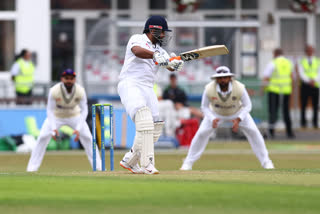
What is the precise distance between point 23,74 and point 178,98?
369cm

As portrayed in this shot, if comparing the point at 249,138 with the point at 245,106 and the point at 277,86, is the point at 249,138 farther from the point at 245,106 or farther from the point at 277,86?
the point at 277,86

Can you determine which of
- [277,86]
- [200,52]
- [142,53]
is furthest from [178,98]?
[142,53]

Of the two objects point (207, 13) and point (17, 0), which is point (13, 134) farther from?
point (207, 13)

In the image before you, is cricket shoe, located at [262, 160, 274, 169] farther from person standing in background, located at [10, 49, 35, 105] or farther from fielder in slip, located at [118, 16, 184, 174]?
person standing in background, located at [10, 49, 35, 105]

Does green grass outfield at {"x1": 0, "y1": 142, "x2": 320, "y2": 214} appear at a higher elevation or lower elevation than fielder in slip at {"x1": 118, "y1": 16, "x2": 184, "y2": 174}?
lower

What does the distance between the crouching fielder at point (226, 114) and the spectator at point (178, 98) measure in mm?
5991

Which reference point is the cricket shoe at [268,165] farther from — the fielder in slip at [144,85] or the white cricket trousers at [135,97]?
the white cricket trousers at [135,97]

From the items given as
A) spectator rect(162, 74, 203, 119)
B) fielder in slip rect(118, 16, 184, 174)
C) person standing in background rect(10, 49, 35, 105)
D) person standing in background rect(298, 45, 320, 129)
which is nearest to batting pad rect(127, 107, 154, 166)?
fielder in slip rect(118, 16, 184, 174)

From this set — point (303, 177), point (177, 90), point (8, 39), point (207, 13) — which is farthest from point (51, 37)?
point (303, 177)

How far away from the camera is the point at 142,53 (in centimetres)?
980

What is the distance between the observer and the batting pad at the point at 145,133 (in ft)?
32.6

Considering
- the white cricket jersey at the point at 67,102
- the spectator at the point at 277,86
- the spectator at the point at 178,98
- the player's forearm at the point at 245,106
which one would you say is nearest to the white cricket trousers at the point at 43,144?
the white cricket jersey at the point at 67,102

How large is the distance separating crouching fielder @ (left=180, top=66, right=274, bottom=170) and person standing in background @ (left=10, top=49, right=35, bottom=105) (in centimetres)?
770

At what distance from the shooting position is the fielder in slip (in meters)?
9.91
